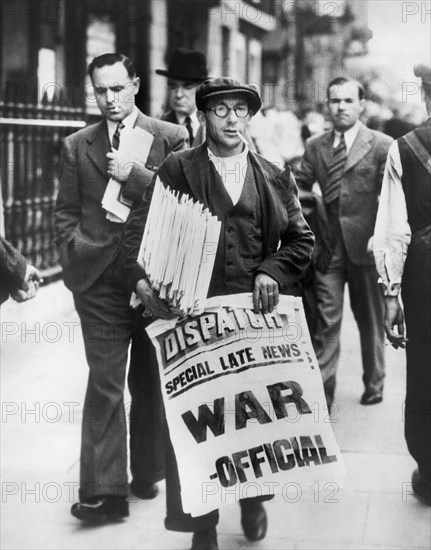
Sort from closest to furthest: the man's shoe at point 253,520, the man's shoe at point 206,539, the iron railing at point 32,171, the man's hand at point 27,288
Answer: the man's shoe at point 206,539
the man's shoe at point 253,520
the man's hand at point 27,288
the iron railing at point 32,171

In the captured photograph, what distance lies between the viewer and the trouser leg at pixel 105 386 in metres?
4.08

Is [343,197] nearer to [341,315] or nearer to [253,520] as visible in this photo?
[341,315]

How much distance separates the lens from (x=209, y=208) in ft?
11.7

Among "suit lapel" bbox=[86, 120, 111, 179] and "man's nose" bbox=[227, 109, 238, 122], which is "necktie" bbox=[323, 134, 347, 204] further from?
"man's nose" bbox=[227, 109, 238, 122]

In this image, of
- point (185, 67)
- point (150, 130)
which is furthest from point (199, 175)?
point (185, 67)

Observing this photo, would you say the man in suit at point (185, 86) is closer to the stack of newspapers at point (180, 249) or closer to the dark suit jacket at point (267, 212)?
the dark suit jacket at point (267, 212)

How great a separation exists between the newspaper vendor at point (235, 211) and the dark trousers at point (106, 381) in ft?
1.56

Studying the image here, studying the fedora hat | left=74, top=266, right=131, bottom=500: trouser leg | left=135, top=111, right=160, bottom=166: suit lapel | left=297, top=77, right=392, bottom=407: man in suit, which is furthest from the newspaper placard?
the fedora hat

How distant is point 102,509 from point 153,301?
102 centimetres

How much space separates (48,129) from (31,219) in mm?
726

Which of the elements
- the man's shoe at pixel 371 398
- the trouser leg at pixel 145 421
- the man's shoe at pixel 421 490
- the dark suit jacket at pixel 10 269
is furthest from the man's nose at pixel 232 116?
the man's shoe at pixel 371 398

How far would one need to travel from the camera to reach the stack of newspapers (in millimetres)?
3367

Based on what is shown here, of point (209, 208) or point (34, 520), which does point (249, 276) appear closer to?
point (209, 208)

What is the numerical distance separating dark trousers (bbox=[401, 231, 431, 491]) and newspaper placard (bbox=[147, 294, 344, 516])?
31.3 inches
